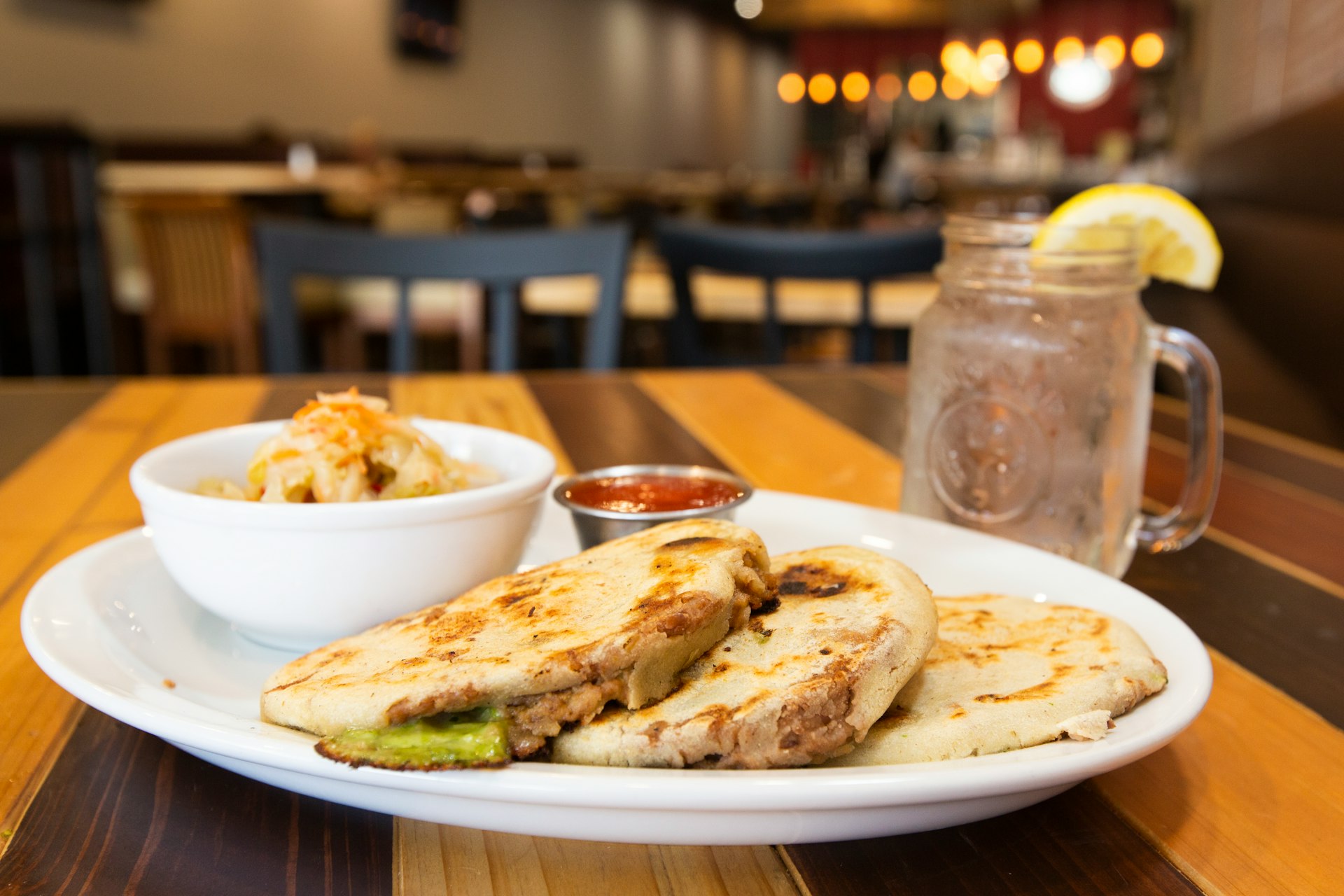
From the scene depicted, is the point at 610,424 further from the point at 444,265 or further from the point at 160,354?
the point at 160,354

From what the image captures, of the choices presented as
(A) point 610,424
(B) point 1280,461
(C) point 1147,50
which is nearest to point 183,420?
(A) point 610,424

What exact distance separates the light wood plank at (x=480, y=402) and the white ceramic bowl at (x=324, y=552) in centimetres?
63

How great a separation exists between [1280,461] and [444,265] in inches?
67.0

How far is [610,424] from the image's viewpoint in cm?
169

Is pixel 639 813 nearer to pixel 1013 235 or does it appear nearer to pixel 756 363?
pixel 1013 235

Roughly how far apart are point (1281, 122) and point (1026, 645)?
4.41 metres

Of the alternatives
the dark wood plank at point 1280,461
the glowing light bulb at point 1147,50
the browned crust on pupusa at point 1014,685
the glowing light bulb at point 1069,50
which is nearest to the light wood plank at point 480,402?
the browned crust on pupusa at point 1014,685

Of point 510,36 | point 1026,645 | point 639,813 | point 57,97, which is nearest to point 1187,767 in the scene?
point 1026,645

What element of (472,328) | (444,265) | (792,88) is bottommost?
(472,328)

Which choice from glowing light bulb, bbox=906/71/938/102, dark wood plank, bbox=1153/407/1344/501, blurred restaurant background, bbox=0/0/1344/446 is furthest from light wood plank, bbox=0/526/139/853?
glowing light bulb, bbox=906/71/938/102

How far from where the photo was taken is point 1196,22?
1522cm

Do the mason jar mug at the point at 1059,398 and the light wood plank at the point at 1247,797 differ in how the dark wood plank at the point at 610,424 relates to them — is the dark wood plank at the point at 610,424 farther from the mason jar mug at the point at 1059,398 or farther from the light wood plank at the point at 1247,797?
the light wood plank at the point at 1247,797

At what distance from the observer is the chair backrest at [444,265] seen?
2459mm

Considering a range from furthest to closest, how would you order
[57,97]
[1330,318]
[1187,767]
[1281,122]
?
[57,97] → [1281,122] → [1330,318] → [1187,767]
